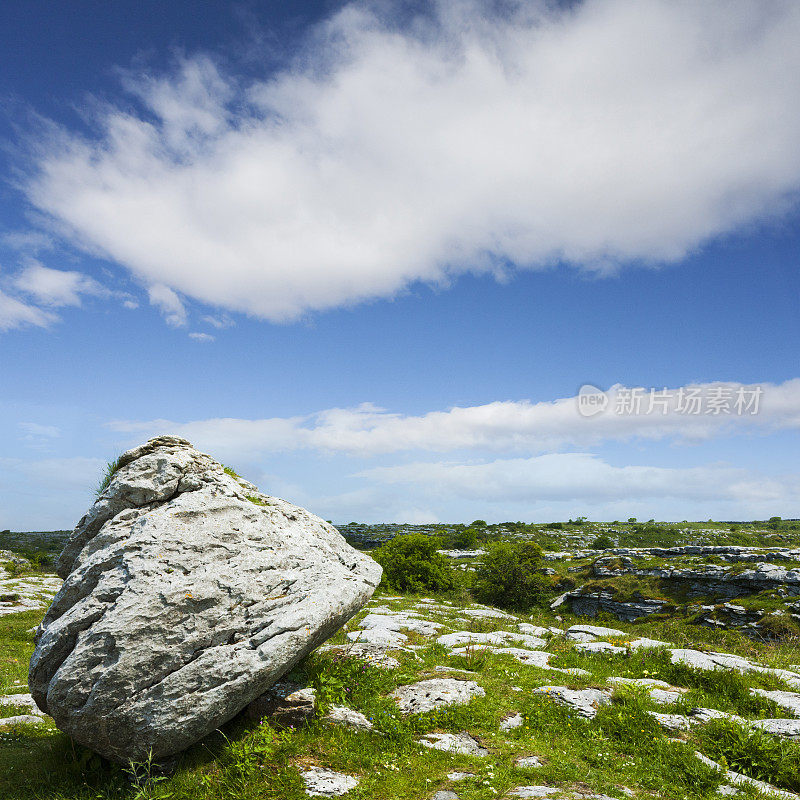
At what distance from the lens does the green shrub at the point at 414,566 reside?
1431 inches

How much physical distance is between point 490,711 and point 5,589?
1484 inches

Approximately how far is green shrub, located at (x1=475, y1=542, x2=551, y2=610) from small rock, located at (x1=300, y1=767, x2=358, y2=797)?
127ft

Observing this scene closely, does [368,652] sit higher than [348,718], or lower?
higher

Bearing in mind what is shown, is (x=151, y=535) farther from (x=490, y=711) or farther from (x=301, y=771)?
(x=490, y=711)

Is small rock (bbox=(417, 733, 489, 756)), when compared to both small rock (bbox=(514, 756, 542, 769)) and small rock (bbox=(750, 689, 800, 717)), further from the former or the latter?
small rock (bbox=(750, 689, 800, 717))

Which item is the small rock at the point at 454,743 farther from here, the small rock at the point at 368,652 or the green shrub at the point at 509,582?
the green shrub at the point at 509,582

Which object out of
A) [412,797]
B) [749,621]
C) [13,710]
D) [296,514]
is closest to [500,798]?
[412,797]

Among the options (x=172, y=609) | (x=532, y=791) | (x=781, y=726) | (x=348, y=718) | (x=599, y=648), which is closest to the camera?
(x=532, y=791)

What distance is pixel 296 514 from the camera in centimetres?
1260

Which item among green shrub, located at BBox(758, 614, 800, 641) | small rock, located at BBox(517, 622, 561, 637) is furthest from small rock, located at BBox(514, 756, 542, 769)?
green shrub, located at BBox(758, 614, 800, 641)

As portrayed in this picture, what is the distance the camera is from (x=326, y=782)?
7.97 meters

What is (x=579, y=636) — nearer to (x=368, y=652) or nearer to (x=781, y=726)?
(x=781, y=726)

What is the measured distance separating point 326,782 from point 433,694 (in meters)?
3.54

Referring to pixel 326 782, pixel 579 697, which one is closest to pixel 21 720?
pixel 326 782
